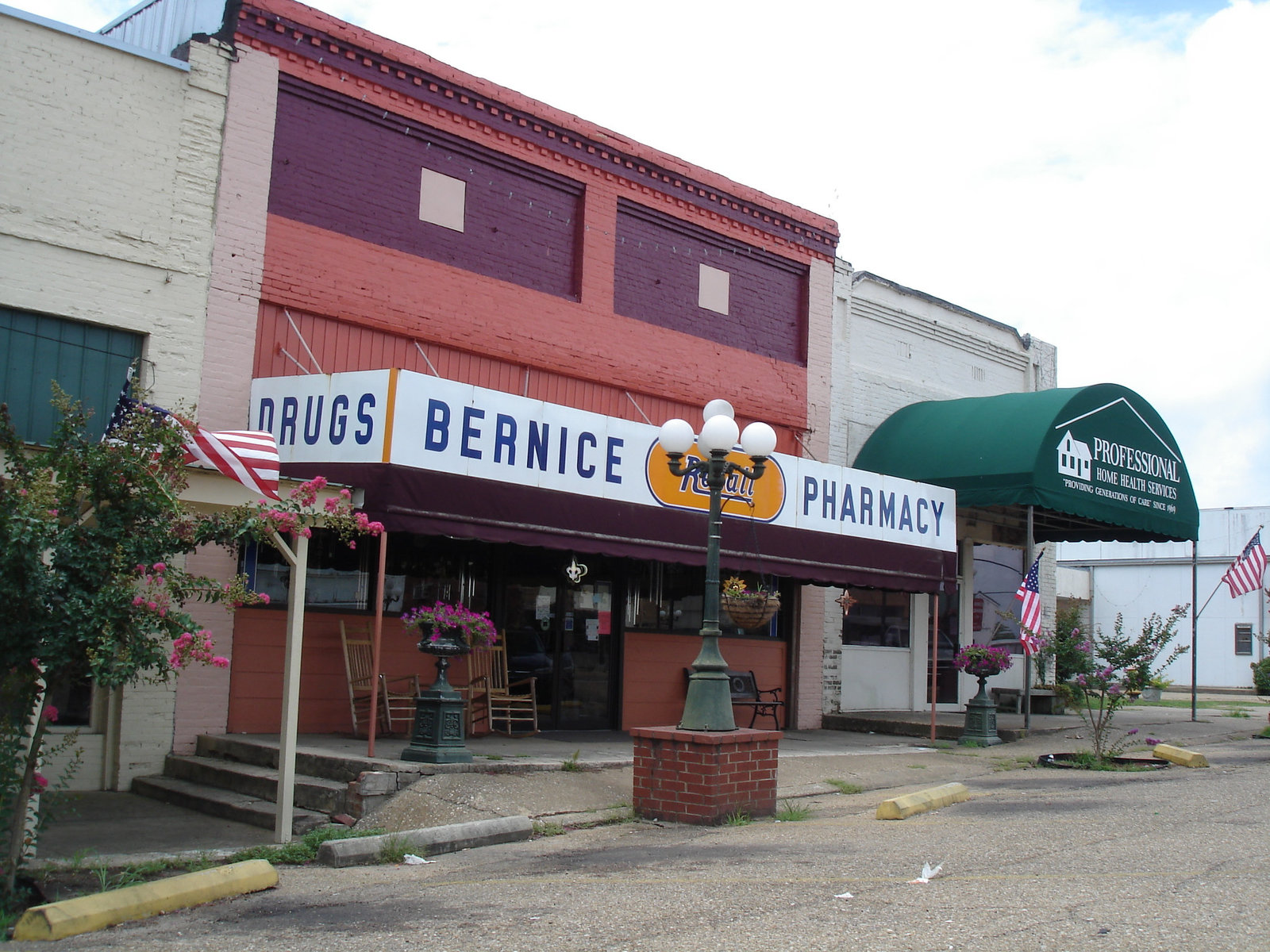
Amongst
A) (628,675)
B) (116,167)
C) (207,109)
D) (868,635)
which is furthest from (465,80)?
(868,635)

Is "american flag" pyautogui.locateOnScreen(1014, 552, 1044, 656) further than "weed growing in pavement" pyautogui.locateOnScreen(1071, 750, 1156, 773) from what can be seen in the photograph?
Yes

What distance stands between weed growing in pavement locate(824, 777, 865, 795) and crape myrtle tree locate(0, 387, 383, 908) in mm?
6768

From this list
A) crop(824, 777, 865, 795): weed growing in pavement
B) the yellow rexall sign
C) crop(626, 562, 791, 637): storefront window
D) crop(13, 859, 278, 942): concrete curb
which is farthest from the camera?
crop(626, 562, 791, 637): storefront window

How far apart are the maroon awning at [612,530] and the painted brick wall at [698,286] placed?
150 inches

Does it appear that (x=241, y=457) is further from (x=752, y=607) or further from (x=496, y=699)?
(x=752, y=607)

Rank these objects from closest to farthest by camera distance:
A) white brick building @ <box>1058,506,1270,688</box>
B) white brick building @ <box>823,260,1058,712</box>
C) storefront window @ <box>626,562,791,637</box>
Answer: storefront window @ <box>626,562,791,637</box>
white brick building @ <box>823,260,1058,712</box>
white brick building @ <box>1058,506,1270,688</box>

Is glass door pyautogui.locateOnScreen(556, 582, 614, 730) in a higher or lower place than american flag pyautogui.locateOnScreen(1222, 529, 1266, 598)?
lower

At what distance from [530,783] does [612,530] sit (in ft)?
9.36

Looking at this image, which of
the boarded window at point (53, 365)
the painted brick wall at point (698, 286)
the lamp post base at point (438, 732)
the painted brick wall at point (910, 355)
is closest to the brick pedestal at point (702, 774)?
the lamp post base at point (438, 732)

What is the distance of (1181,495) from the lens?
60.8 feet

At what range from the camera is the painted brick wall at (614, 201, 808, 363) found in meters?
15.5

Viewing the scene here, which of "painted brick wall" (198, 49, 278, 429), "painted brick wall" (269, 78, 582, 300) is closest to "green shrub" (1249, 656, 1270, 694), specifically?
A: "painted brick wall" (269, 78, 582, 300)

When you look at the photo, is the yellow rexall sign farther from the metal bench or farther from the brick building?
the metal bench

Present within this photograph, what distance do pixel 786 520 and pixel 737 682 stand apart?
9.98ft
